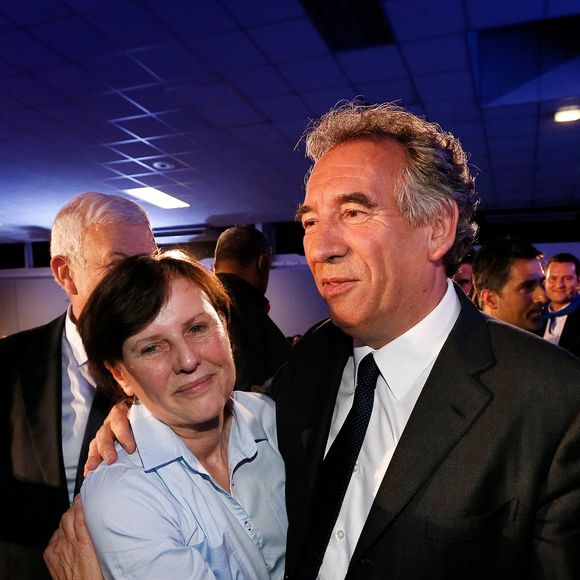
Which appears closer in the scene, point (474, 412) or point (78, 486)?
point (474, 412)

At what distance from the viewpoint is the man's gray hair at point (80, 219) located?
188cm

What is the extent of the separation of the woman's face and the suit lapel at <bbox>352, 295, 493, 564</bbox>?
1.63 ft

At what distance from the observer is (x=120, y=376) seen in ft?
4.80

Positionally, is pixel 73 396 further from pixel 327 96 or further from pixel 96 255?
pixel 327 96

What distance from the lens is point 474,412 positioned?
1.18m

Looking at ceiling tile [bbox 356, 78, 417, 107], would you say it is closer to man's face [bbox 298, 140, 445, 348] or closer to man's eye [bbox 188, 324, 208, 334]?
man's face [bbox 298, 140, 445, 348]

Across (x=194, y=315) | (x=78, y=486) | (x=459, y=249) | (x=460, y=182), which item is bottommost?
(x=78, y=486)

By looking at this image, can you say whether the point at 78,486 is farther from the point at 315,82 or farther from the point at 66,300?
the point at 66,300

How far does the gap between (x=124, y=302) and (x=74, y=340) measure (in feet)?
1.70

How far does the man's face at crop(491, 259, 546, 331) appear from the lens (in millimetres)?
3084

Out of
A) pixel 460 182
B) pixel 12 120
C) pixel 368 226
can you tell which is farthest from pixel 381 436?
pixel 12 120

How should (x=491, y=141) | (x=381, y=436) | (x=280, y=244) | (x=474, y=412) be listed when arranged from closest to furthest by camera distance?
1. (x=474, y=412)
2. (x=381, y=436)
3. (x=491, y=141)
4. (x=280, y=244)

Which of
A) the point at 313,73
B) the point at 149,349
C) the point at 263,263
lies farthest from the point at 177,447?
the point at 313,73

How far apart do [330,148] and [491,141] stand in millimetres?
5518
